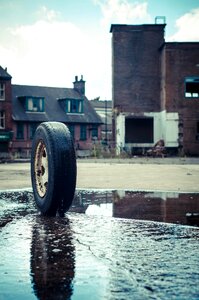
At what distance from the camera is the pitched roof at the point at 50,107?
3941 cm

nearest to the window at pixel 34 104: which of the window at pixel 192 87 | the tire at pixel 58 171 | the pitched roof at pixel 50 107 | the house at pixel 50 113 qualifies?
the house at pixel 50 113

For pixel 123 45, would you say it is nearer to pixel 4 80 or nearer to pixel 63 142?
pixel 4 80

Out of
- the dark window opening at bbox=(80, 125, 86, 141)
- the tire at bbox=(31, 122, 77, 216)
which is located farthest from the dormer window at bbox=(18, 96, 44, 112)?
the tire at bbox=(31, 122, 77, 216)

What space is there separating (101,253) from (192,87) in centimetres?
3180

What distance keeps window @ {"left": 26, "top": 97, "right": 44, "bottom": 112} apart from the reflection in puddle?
33349 mm

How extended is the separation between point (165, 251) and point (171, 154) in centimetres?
2907

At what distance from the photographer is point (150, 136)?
35.6 metres

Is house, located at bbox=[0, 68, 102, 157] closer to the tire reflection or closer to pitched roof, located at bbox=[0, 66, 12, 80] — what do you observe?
pitched roof, located at bbox=[0, 66, 12, 80]

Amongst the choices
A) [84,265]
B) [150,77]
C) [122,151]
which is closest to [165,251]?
[84,265]

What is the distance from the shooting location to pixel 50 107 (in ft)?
137

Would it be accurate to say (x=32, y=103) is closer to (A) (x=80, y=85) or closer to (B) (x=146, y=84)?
(A) (x=80, y=85)

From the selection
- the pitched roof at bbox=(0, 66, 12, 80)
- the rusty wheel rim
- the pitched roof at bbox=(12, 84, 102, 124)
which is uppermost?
the pitched roof at bbox=(0, 66, 12, 80)

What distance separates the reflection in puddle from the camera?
490 centimetres

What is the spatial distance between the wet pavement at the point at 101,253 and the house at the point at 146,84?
27079 millimetres
